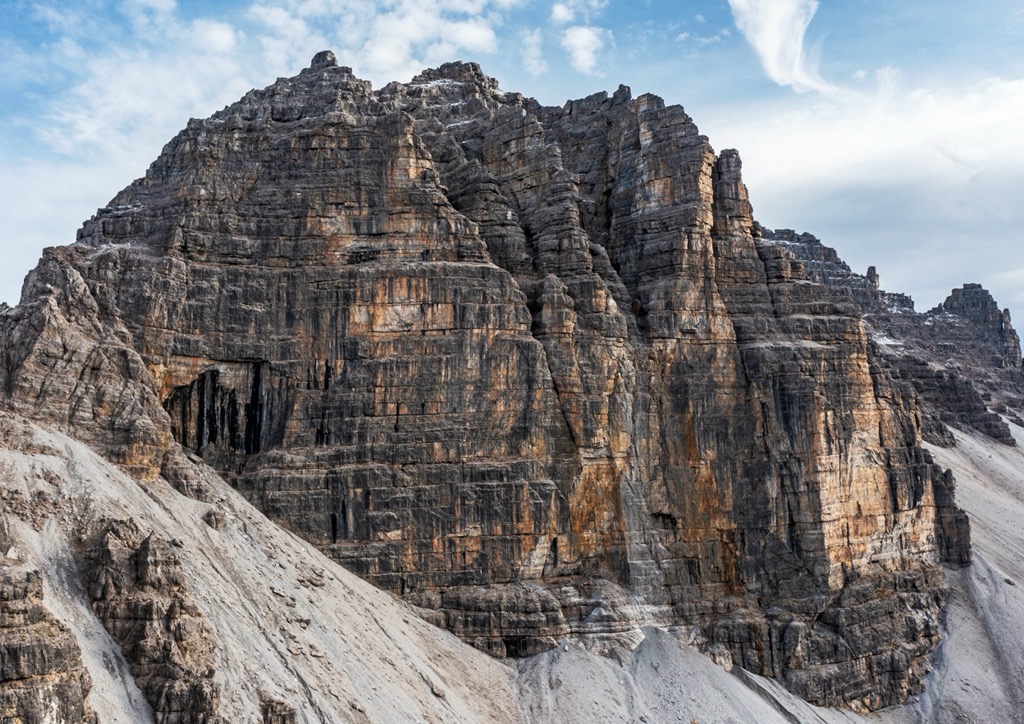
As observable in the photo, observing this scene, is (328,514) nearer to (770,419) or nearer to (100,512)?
(100,512)

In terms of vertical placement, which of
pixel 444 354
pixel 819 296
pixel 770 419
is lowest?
pixel 770 419

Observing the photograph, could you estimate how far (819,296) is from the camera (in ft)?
246

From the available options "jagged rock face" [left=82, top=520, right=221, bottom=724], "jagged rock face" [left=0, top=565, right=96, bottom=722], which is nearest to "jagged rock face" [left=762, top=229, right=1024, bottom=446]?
"jagged rock face" [left=82, top=520, right=221, bottom=724]

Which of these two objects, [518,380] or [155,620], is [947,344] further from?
[155,620]

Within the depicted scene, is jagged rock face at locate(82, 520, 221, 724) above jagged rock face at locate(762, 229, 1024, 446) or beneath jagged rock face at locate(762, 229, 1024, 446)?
beneath

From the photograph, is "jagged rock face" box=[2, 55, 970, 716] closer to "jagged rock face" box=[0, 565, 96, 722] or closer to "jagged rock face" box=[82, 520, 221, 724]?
"jagged rock face" box=[82, 520, 221, 724]

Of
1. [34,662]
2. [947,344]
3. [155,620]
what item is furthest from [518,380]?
[947,344]

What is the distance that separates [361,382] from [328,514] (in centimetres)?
862

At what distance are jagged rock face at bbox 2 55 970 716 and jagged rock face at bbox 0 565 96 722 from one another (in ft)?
62.1

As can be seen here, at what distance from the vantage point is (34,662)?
110 ft

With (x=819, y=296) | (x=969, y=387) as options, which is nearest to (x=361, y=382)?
(x=819, y=296)

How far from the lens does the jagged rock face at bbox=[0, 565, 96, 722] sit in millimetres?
33062

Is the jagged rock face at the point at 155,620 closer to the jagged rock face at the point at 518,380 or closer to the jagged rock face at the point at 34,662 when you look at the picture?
the jagged rock face at the point at 34,662

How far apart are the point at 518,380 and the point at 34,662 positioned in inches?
1433
